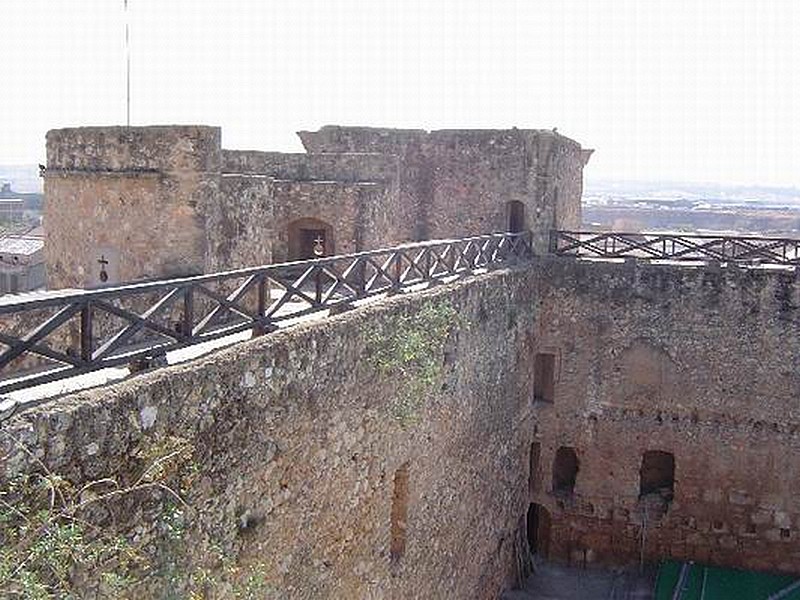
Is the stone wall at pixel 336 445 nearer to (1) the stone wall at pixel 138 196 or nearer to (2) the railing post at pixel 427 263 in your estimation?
(2) the railing post at pixel 427 263

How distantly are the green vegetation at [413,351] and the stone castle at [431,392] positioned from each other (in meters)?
0.06

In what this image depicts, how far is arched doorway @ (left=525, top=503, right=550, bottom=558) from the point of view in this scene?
62.6ft

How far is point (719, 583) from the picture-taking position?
56.7ft

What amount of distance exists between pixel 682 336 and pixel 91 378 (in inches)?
533

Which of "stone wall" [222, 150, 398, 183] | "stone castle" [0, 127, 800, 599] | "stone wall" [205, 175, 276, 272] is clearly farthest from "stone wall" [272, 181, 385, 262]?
"stone wall" [205, 175, 276, 272]

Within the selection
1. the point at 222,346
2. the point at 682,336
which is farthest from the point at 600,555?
the point at 222,346

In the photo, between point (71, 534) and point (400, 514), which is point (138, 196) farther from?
point (71, 534)

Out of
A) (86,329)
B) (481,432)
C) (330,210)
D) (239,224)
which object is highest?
(330,210)

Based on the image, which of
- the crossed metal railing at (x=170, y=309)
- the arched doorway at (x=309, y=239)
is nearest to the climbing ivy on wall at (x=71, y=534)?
the crossed metal railing at (x=170, y=309)

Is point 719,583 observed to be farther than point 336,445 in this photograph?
Yes

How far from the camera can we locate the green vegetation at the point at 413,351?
417 inches

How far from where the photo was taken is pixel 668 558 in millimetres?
18375

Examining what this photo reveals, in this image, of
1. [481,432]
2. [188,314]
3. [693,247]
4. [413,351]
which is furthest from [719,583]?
[188,314]

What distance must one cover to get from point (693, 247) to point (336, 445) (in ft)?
35.7
